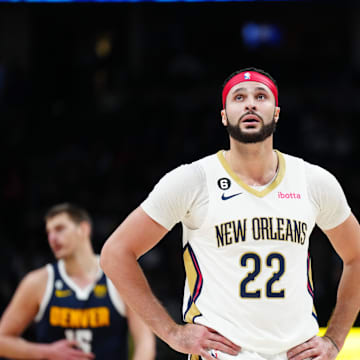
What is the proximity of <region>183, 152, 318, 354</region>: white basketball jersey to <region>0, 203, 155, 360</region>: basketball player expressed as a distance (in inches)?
78.1

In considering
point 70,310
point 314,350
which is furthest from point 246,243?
point 70,310

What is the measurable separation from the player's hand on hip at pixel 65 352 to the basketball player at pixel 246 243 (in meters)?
2.01

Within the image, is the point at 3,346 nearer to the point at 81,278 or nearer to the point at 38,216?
the point at 81,278

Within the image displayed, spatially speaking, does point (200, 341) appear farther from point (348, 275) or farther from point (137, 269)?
point (348, 275)

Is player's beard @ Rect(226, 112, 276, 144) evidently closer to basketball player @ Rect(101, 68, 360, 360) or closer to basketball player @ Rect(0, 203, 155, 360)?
basketball player @ Rect(101, 68, 360, 360)

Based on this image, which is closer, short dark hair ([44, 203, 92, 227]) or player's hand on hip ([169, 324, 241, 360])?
player's hand on hip ([169, 324, 241, 360])

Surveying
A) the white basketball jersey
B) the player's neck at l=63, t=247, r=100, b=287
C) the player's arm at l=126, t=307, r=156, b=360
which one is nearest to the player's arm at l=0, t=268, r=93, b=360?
the player's neck at l=63, t=247, r=100, b=287

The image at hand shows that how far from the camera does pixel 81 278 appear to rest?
17.0 feet

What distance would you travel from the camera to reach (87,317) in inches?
196

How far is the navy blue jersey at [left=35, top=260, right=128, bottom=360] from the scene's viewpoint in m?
4.95

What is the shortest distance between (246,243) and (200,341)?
427 millimetres

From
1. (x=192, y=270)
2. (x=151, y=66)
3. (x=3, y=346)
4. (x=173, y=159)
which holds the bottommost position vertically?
(x=3, y=346)

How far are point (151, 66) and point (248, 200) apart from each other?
363 inches

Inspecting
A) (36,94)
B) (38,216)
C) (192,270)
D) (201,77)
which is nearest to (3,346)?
(192,270)
